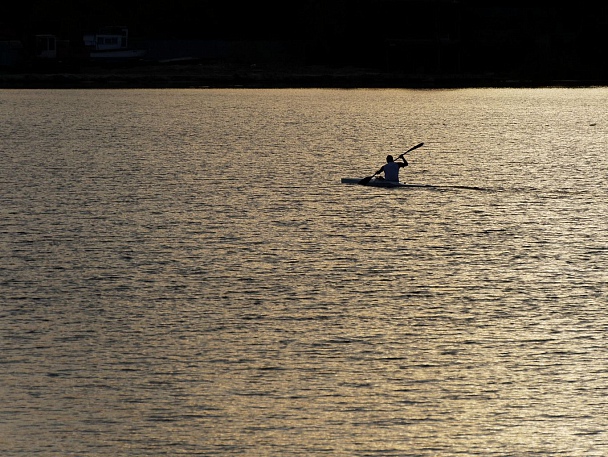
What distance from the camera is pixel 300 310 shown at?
2686 centimetres

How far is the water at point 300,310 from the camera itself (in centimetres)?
1855

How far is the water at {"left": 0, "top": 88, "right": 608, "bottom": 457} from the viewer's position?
18.5 metres
